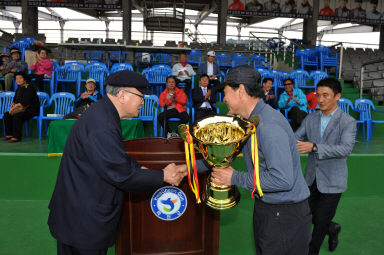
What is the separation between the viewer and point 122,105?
4.36ft

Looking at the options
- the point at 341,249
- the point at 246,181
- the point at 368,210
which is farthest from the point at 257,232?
the point at 368,210

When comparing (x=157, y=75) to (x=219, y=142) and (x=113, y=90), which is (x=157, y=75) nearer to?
(x=113, y=90)

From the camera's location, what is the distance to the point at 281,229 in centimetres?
126

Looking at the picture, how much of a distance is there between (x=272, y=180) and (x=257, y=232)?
0.33 meters

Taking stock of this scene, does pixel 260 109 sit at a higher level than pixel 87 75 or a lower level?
lower

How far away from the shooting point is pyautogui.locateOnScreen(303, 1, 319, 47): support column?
41.7ft

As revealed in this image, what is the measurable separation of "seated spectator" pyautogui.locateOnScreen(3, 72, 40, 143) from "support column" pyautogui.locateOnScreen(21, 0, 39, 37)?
8.95 metres

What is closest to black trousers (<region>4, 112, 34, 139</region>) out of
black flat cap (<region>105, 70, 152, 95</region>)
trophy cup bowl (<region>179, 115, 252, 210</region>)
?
black flat cap (<region>105, 70, 152, 95</region>)

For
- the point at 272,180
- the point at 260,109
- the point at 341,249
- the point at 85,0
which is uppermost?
the point at 85,0

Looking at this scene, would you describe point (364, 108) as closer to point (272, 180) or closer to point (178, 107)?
point (178, 107)

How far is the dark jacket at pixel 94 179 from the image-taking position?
1.21 metres

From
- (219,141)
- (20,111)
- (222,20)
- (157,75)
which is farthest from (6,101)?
(222,20)

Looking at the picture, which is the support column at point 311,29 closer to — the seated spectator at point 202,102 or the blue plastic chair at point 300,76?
the blue plastic chair at point 300,76

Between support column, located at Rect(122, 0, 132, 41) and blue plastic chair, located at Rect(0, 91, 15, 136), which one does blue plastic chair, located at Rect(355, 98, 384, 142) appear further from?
support column, located at Rect(122, 0, 132, 41)
